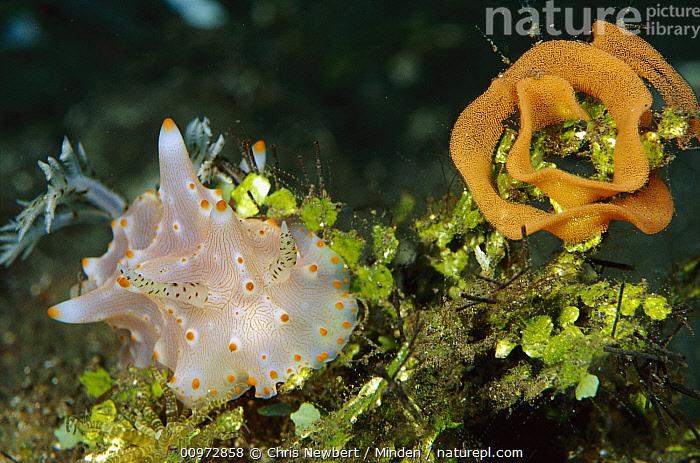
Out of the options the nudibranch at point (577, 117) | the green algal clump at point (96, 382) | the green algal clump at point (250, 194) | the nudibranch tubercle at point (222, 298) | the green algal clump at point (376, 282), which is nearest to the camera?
the nudibranch at point (577, 117)

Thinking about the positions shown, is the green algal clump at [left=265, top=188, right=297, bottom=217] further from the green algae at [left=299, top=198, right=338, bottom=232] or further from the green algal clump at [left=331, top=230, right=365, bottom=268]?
the green algal clump at [left=331, top=230, right=365, bottom=268]

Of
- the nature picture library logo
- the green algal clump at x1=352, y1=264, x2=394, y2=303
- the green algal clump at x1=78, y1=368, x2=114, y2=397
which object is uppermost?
the nature picture library logo

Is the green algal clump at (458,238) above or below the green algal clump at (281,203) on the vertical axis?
below

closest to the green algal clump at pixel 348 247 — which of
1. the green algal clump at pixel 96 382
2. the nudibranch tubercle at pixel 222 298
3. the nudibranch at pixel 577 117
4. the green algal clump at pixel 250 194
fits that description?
the nudibranch tubercle at pixel 222 298

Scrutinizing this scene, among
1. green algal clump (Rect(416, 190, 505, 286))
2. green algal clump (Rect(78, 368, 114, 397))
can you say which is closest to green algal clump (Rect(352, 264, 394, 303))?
green algal clump (Rect(416, 190, 505, 286))

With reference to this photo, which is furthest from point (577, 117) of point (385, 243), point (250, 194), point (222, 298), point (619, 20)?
point (222, 298)

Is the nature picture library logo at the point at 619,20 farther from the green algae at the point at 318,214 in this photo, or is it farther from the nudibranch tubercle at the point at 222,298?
the nudibranch tubercle at the point at 222,298

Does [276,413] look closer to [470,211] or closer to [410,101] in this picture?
[470,211]
